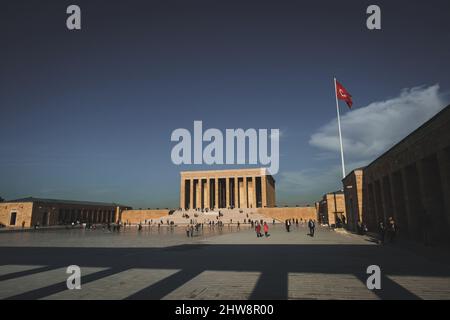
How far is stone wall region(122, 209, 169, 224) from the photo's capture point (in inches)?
3059

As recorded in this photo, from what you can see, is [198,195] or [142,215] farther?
[198,195]

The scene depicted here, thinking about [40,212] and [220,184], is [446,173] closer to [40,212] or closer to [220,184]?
[40,212]

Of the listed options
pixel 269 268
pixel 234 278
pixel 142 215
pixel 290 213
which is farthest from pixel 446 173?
pixel 142 215

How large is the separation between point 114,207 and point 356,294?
91367 mm

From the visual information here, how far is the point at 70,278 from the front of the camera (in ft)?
26.7

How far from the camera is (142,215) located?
80.1m

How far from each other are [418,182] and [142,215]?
7302 centimetres

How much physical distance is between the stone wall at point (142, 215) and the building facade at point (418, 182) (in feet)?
202

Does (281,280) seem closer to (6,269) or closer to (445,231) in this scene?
(6,269)

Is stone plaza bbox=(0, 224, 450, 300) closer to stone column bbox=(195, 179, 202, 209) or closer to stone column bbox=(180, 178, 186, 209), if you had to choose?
stone column bbox=(180, 178, 186, 209)

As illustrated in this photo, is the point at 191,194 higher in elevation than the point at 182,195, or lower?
higher

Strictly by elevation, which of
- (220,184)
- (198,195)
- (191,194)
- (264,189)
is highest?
(220,184)
